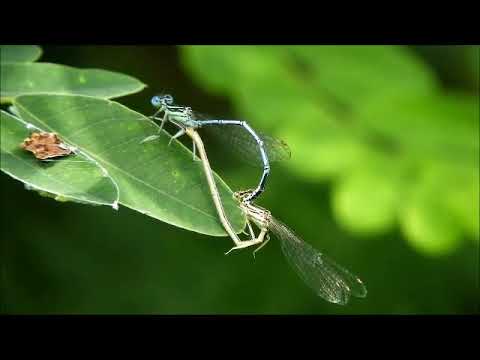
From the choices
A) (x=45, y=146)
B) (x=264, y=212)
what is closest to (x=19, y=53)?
(x=45, y=146)

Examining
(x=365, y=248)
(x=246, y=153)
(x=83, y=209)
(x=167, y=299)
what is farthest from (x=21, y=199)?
(x=365, y=248)

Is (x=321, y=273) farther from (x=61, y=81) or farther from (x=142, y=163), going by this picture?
(x=61, y=81)

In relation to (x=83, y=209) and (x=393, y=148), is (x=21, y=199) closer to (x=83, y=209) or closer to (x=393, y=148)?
(x=83, y=209)

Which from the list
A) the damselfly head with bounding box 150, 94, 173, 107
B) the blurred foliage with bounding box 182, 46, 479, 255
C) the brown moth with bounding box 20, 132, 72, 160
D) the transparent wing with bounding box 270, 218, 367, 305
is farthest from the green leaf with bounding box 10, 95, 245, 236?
the blurred foliage with bounding box 182, 46, 479, 255

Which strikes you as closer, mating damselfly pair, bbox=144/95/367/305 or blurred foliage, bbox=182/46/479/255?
mating damselfly pair, bbox=144/95/367/305

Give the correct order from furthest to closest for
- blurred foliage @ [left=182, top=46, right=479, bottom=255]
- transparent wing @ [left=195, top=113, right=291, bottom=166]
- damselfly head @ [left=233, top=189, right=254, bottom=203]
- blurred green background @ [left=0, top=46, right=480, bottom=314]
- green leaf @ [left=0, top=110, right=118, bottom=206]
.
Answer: blurred foliage @ [left=182, top=46, right=479, bottom=255] → blurred green background @ [left=0, top=46, right=480, bottom=314] → transparent wing @ [left=195, top=113, right=291, bottom=166] → damselfly head @ [left=233, top=189, right=254, bottom=203] → green leaf @ [left=0, top=110, right=118, bottom=206]

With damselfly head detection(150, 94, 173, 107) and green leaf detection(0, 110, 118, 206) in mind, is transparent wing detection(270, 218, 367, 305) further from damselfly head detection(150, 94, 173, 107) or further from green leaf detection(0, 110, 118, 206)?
green leaf detection(0, 110, 118, 206)
